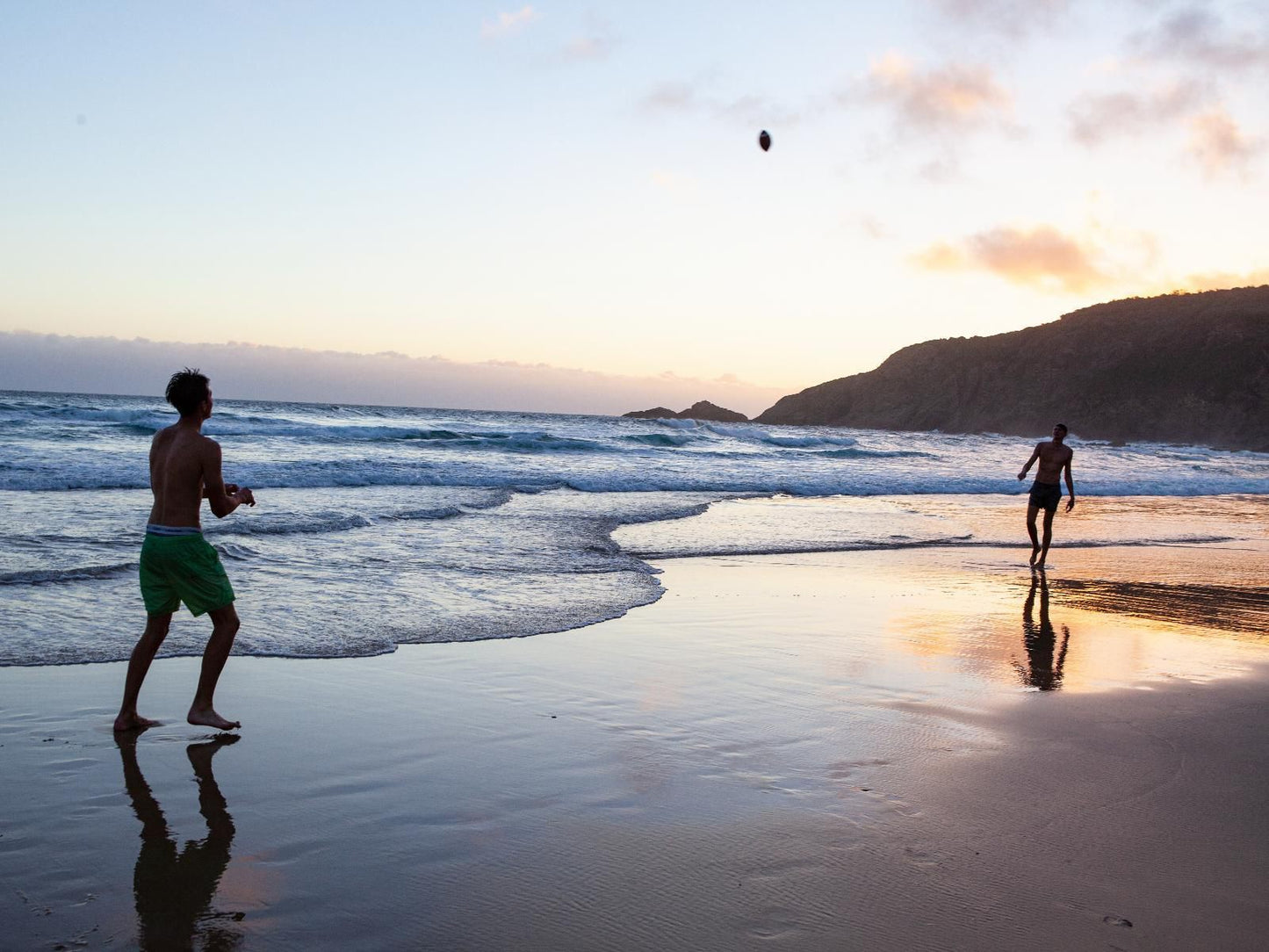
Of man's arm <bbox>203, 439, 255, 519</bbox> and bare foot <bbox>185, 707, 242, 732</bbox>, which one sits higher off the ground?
man's arm <bbox>203, 439, 255, 519</bbox>

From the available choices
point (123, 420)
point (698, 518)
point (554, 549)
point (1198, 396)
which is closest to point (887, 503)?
point (698, 518)

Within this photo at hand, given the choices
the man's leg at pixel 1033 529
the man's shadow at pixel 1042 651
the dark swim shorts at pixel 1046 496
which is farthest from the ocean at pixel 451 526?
the man's shadow at pixel 1042 651

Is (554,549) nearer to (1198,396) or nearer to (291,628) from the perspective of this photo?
(291,628)

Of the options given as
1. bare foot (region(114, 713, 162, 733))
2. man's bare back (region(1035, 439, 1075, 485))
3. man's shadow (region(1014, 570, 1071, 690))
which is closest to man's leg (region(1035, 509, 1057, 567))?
man's bare back (region(1035, 439, 1075, 485))

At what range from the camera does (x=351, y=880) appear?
2.96m

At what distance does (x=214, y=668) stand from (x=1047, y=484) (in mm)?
10849

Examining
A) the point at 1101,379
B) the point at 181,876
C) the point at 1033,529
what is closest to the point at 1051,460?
the point at 1033,529

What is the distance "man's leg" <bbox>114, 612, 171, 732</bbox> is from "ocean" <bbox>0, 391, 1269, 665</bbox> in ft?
4.64

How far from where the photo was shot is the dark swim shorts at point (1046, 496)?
40.6ft

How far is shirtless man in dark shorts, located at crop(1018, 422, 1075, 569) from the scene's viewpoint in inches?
472

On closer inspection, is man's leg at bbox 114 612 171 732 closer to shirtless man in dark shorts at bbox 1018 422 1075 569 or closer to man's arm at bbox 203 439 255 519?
man's arm at bbox 203 439 255 519

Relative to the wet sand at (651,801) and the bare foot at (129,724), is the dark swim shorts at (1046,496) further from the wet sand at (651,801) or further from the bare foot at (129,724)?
the bare foot at (129,724)

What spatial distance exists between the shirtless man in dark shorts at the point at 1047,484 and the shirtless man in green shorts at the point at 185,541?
970cm

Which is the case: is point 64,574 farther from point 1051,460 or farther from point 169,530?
point 1051,460
